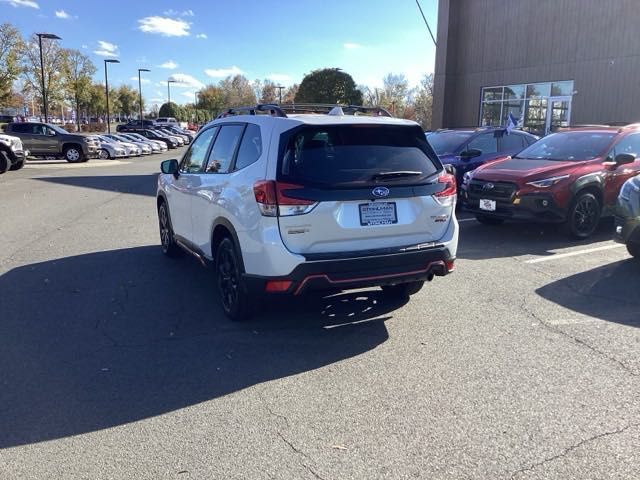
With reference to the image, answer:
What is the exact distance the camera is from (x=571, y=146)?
29.8 feet

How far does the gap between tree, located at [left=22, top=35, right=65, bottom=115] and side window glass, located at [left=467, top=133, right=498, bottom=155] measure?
48532 millimetres

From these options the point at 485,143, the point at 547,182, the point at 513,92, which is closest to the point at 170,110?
the point at 513,92

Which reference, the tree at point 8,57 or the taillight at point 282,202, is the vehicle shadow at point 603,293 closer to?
the taillight at point 282,202

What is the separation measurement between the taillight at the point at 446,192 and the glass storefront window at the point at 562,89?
22.0 m

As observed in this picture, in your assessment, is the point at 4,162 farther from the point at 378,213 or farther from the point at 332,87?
the point at 332,87

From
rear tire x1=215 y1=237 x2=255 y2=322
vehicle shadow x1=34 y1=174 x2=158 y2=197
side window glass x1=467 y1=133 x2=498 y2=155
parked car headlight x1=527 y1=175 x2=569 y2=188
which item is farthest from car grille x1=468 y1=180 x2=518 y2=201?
vehicle shadow x1=34 y1=174 x2=158 y2=197

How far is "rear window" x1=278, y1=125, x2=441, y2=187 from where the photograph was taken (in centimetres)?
414

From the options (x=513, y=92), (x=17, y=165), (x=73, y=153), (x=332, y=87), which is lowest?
(x=17, y=165)

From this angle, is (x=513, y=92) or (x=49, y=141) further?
(x=49, y=141)

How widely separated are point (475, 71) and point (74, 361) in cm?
2885

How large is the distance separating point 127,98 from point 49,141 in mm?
75153

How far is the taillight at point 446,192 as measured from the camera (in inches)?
180

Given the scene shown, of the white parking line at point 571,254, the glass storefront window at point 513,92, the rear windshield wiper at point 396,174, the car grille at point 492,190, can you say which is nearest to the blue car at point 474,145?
the car grille at point 492,190

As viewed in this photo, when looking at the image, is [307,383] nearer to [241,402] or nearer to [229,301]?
[241,402]
